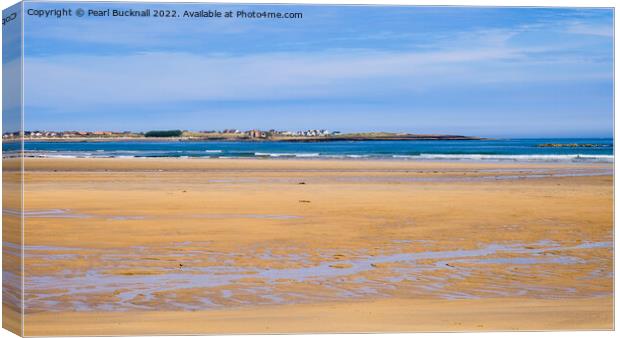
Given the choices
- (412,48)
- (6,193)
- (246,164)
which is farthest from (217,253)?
(246,164)

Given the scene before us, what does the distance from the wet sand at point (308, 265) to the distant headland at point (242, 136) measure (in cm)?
53

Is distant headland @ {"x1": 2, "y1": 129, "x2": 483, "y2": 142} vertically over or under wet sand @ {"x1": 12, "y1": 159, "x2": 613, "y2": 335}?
over

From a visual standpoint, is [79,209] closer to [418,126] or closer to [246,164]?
[418,126]

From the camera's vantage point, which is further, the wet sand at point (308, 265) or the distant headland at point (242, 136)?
the distant headland at point (242, 136)

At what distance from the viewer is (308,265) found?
8.12m

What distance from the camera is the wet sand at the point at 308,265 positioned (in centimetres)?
750

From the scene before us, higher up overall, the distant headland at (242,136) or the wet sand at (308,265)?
the distant headland at (242,136)

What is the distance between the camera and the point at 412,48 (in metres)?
8.16

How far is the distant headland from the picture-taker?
27.5ft

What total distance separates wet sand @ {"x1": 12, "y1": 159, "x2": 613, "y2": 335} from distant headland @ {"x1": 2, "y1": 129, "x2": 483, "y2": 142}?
53 cm

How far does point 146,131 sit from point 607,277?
164 inches

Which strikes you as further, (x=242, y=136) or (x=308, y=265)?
(x=242, y=136)

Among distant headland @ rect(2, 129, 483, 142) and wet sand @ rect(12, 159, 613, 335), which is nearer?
wet sand @ rect(12, 159, 613, 335)

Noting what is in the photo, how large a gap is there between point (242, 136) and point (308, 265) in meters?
1.40
